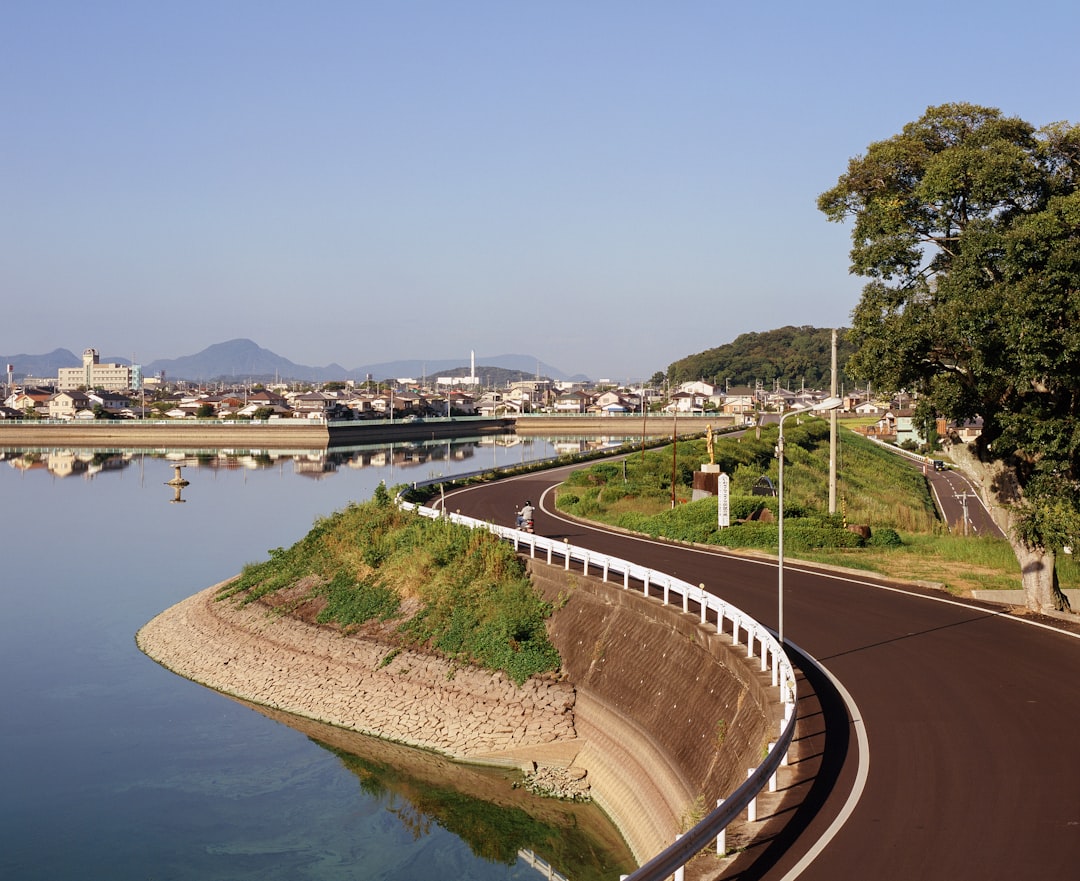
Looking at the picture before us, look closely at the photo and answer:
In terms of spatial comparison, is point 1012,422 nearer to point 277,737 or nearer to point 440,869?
point 440,869

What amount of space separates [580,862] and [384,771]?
6.60 meters

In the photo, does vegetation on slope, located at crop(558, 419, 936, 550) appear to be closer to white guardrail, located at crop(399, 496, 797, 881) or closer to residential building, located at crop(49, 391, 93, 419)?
white guardrail, located at crop(399, 496, 797, 881)

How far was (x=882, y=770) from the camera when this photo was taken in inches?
522

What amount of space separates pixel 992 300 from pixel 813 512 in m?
16.8

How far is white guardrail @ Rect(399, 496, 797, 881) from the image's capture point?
1000cm

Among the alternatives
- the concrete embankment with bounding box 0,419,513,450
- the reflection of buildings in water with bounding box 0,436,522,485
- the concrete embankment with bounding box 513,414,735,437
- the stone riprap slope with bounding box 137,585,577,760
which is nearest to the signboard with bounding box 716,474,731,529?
the stone riprap slope with bounding box 137,585,577,760

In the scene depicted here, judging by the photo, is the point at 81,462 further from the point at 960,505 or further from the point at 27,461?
the point at 960,505

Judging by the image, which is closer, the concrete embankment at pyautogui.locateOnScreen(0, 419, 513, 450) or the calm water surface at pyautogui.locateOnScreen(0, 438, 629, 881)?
the calm water surface at pyautogui.locateOnScreen(0, 438, 629, 881)

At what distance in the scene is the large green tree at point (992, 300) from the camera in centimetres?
2061

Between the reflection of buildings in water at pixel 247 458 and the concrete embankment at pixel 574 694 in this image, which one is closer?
the concrete embankment at pixel 574 694

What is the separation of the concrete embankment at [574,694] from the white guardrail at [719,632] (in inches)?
17.7

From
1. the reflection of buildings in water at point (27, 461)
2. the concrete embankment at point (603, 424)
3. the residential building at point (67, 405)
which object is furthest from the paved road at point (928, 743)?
the residential building at point (67, 405)

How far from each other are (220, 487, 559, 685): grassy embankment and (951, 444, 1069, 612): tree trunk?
10965 mm

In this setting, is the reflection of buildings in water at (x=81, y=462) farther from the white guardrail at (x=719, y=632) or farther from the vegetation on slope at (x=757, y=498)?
the white guardrail at (x=719, y=632)
